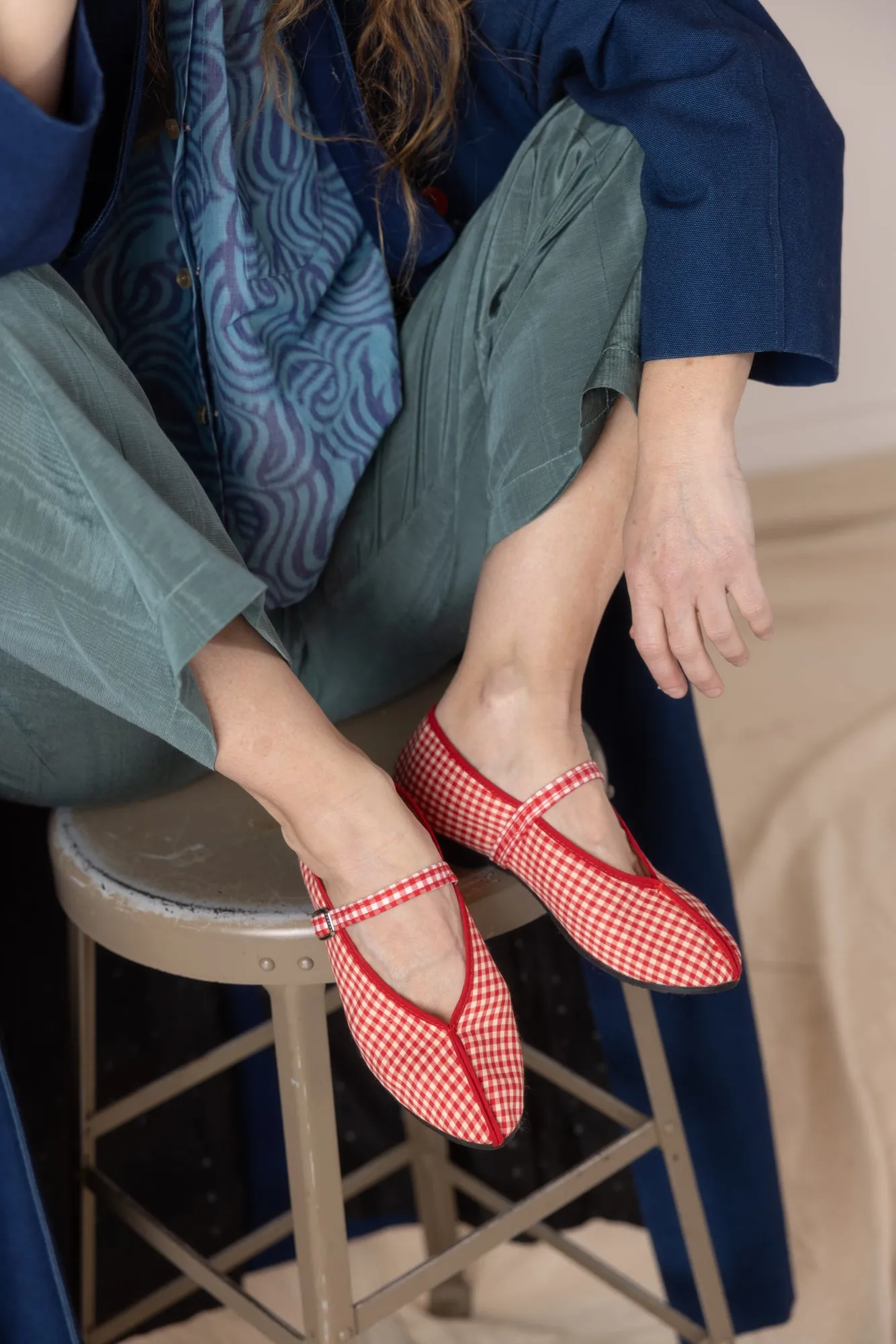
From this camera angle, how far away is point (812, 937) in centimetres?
133

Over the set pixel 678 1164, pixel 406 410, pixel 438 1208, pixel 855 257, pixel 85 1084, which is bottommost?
pixel 438 1208

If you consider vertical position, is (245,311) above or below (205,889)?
above

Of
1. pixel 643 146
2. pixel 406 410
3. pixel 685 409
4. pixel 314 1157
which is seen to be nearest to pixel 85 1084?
pixel 314 1157

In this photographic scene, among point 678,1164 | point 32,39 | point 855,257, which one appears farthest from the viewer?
point 855,257

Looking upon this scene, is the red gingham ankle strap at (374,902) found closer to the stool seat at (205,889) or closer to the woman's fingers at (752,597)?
the stool seat at (205,889)

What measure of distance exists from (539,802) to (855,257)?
1.19 meters

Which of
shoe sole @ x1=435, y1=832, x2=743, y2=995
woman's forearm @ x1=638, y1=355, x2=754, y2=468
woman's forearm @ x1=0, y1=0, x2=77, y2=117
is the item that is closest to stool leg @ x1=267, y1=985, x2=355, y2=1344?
shoe sole @ x1=435, y1=832, x2=743, y2=995

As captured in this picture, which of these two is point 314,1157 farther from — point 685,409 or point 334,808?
point 685,409

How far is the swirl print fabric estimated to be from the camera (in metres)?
0.74

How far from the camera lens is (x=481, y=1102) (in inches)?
25.4

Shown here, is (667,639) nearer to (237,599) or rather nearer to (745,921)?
(237,599)

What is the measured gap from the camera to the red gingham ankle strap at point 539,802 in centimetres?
74

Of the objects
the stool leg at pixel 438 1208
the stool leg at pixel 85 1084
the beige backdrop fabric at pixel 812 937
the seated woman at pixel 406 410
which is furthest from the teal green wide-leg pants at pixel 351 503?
the beige backdrop fabric at pixel 812 937

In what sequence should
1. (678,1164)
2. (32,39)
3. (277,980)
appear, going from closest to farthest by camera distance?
(32,39) < (277,980) < (678,1164)
